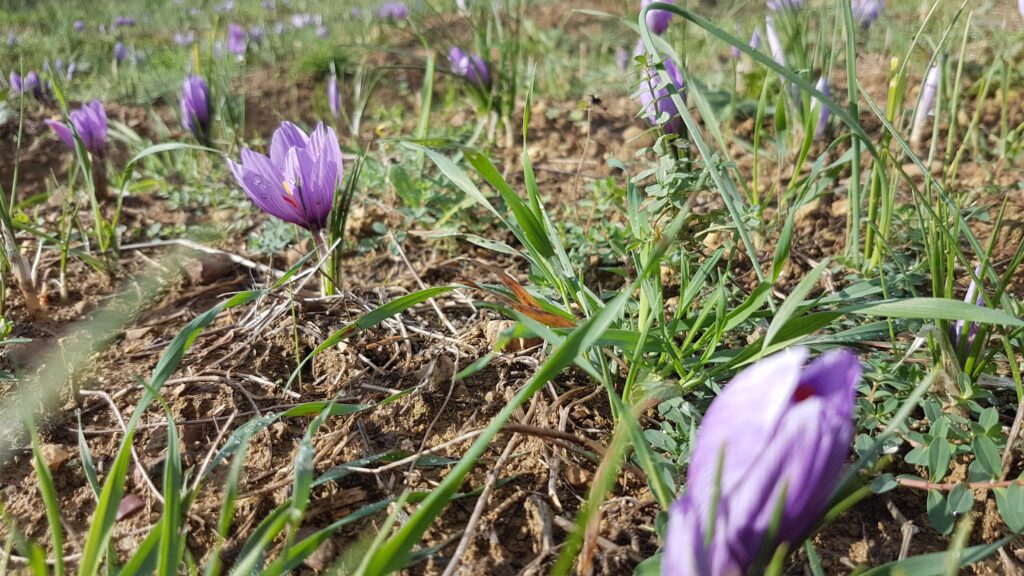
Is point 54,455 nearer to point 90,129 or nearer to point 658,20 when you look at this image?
point 90,129

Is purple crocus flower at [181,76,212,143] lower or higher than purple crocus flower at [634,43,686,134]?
lower

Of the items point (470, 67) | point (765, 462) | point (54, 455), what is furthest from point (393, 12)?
point (765, 462)

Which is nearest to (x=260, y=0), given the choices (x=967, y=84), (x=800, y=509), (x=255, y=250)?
(x=255, y=250)

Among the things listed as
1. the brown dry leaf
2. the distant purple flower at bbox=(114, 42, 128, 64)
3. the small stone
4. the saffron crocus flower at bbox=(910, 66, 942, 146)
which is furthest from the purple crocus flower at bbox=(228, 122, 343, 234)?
the distant purple flower at bbox=(114, 42, 128, 64)

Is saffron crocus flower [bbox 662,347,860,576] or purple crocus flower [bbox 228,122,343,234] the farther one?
purple crocus flower [bbox 228,122,343,234]

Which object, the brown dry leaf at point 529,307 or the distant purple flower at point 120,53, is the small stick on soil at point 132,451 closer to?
the brown dry leaf at point 529,307

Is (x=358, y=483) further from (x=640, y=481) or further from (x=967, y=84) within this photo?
(x=967, y=84)

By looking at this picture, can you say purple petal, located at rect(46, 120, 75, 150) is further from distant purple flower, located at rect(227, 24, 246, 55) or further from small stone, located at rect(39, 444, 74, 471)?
distant purple flower, located at rect(227, 24, 246, 55)
